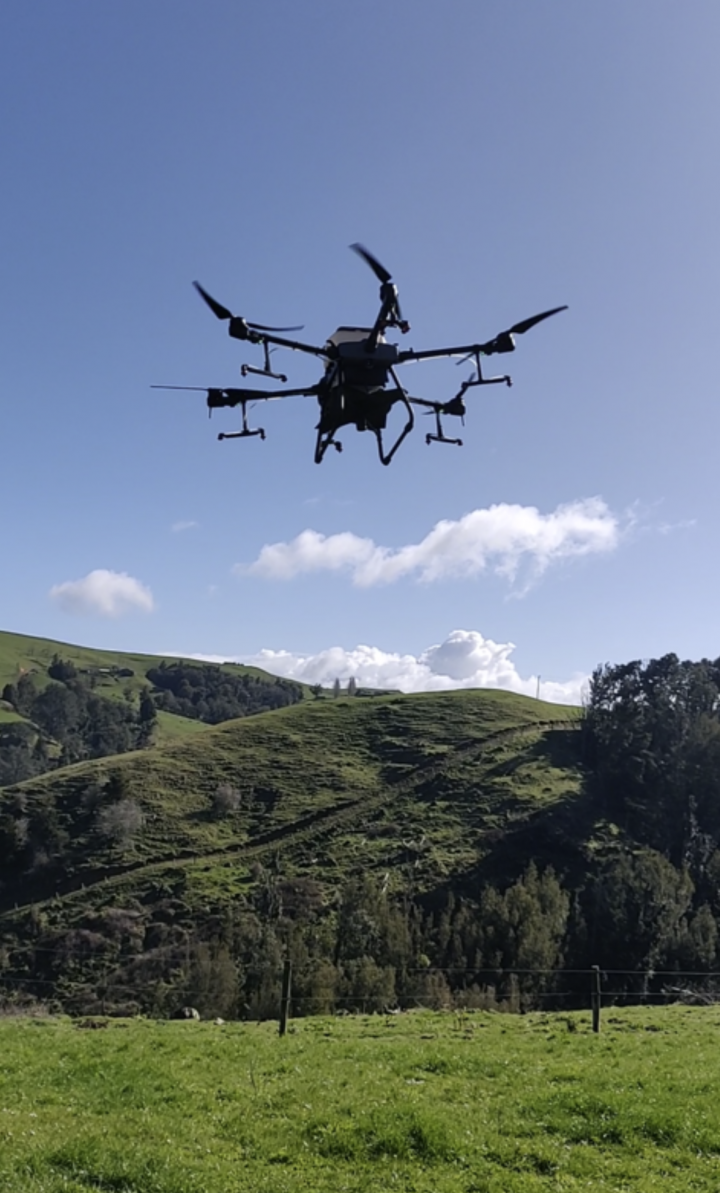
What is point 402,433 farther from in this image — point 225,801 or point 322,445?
point 225,801

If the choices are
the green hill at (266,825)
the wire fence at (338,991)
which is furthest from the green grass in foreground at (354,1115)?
the green hill at (266,825)

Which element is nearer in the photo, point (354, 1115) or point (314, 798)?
point (354, 1115)

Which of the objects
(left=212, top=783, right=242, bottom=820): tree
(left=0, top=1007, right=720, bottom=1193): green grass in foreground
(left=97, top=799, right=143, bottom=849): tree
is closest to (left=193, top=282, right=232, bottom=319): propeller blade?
(left=0, top=1007, right=720, bottom=1193): green grass in foreground

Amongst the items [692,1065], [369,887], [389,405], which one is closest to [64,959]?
[369,887]

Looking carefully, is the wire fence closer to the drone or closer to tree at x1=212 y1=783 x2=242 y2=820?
tree at x1=212 y1=783 x2=242 y2=820

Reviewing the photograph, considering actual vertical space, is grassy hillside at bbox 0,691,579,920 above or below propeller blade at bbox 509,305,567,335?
below

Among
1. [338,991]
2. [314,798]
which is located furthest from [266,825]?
[338,991]
